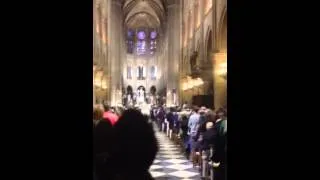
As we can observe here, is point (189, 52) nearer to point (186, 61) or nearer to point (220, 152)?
point (186, 61)

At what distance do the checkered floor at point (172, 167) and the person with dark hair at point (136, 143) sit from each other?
649 cm

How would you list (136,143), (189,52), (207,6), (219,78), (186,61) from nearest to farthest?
(136,143) → (219,78) → (207,6) → (189,52) → (186,61)

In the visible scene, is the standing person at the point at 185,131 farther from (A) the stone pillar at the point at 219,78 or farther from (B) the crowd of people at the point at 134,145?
(B) the crowd of people at the point at 134,145

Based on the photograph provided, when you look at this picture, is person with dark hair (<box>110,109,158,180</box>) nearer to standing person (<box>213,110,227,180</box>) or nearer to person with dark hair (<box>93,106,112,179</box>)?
person with dark hair (<box>93,106,112,179</box>)

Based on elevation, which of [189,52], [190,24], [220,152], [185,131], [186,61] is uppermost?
[190,24]

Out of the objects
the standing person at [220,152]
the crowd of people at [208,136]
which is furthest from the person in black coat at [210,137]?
the standing person at [220,152]

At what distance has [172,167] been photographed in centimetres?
1105

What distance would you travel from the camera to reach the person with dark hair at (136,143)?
292 cm

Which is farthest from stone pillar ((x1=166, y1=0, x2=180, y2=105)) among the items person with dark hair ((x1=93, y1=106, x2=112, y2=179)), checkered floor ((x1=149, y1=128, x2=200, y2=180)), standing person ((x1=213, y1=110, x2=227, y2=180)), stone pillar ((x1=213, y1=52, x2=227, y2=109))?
person with dark hair ((x1=93, y1=106, x2=112, y2=179))

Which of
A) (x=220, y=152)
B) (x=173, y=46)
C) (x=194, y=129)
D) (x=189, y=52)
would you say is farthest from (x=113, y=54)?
(x=220, y=152)

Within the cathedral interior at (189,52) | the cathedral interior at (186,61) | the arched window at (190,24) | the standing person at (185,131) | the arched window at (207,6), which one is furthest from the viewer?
the arched window at (190,24)

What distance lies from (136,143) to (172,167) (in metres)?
8.30
